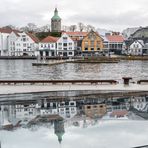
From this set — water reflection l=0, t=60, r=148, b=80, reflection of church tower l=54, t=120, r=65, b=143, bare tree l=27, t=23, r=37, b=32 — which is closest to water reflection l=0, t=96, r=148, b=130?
reflection of church tower l=54, t=120, r=65, b=143

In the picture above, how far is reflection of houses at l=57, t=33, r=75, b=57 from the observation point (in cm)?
8412

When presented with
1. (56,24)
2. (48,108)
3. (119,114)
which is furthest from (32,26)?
(119,114)

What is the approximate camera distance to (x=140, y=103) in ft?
→ 43.0

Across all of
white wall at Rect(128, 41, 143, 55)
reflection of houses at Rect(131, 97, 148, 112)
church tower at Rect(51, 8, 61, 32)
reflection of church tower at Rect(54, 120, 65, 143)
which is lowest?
reflection of church tower at Rect(54, 120, 65, 143)

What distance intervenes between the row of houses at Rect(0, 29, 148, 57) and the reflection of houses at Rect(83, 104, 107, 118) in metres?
71.3

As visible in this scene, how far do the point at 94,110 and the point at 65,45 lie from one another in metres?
72.7

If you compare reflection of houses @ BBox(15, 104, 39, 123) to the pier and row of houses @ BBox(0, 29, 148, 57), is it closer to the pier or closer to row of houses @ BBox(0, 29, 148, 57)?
the pier

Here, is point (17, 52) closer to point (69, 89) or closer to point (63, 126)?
point (69, 89)

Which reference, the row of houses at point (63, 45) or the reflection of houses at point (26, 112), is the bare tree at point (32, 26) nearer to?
the row of houses at point (63, 45)

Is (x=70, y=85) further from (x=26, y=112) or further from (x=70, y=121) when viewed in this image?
(x=70, y=121)

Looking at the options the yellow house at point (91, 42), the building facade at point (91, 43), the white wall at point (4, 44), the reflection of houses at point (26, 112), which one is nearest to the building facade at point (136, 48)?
the building facade at point (91, 43)

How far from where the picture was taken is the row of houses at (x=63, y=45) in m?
84.5

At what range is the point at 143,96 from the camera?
47.4ft

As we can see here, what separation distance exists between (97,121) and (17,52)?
79369mm
